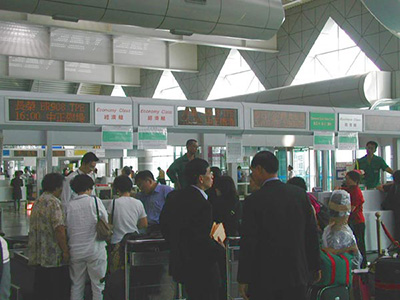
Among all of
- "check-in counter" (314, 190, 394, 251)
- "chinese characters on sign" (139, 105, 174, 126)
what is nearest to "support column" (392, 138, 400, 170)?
"check-in counter" (314, 190, 394, 251)

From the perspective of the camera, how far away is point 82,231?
577cm

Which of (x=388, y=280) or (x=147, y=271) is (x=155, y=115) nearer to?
(x=147, y=271)

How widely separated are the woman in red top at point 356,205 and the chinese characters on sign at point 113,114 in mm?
→ 3497

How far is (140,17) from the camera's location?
906cm

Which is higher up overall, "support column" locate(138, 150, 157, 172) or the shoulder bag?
"support column" locate(138, 150, 157, 172)

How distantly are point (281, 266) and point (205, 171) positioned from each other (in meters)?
1.19

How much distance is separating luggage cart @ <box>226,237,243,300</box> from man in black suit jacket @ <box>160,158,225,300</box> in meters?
0.99

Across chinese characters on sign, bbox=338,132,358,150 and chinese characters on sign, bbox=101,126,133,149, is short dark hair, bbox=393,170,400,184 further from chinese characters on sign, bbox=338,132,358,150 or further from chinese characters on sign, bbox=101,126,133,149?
chinese characters on sign, bbox=101,126,133,149

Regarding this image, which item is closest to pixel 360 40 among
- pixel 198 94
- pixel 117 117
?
pixel 198 94

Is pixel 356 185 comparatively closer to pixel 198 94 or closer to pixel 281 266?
pixel 281 266

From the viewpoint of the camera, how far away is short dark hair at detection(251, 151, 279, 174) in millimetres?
3867

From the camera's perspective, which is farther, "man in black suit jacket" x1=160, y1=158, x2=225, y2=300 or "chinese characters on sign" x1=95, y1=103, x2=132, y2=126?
"chinese characters on sign" x1=95, y1=103, x2=132, y2=126

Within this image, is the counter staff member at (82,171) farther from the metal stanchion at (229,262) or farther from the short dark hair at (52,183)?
the metal stanchion at (229,262)

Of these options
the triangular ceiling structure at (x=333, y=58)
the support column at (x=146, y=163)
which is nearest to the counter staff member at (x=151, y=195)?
the triangular ceiling structure at (x=333, y=58)
